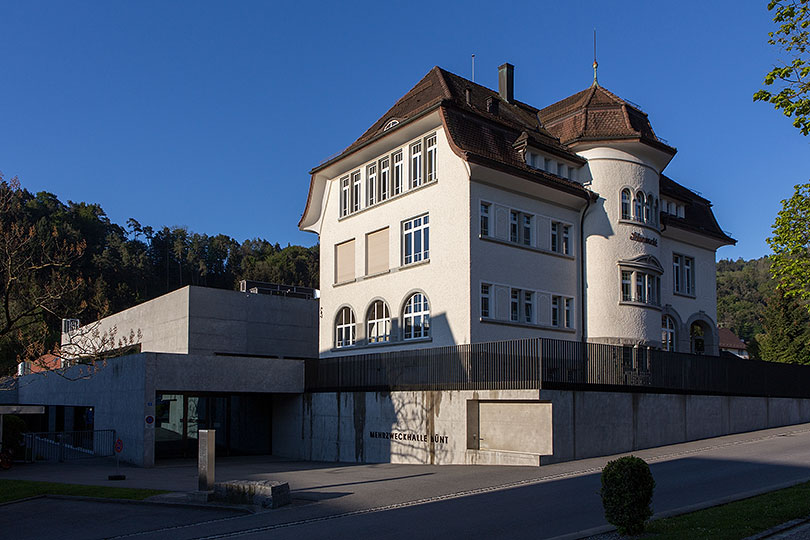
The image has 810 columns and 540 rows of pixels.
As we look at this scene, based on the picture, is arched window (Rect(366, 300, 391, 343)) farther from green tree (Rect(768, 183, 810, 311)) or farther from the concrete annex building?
green tree (Rect(768, 183, 810, 311))

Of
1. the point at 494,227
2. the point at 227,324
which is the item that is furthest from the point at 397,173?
the point at 227,324

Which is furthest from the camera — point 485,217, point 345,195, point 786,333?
point 786,333

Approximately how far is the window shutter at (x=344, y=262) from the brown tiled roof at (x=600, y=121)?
10217mm

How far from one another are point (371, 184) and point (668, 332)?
14.9 metres

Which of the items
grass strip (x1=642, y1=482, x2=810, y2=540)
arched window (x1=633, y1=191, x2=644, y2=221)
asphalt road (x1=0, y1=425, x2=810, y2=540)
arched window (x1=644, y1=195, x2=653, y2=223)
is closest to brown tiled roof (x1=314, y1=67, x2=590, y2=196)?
arched window (x1=633, y1=191, x2=644, y2=221)

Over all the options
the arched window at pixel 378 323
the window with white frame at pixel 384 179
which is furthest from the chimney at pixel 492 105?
the arched window at pixel 378 323

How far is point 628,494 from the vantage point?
31.7 feet

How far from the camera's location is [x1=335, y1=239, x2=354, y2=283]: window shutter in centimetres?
3250

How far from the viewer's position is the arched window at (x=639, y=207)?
30.2 m

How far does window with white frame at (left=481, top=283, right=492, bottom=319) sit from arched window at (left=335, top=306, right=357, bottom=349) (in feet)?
23.5

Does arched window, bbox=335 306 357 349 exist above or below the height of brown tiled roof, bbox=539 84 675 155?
below

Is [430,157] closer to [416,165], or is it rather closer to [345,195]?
[416,165]

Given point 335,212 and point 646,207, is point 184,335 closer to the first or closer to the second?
point 335,212

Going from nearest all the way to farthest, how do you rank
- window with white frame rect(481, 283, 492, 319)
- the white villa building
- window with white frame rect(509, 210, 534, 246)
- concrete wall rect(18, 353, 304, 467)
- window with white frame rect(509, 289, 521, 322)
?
concrete wall rect(18, 353, 304, 467), window with white frame rect(481, 283, 492, 319), the white villa building, window with white frame rect(509, 289, 521, 322), window with white frame rect(509, 210, 534, 246)
